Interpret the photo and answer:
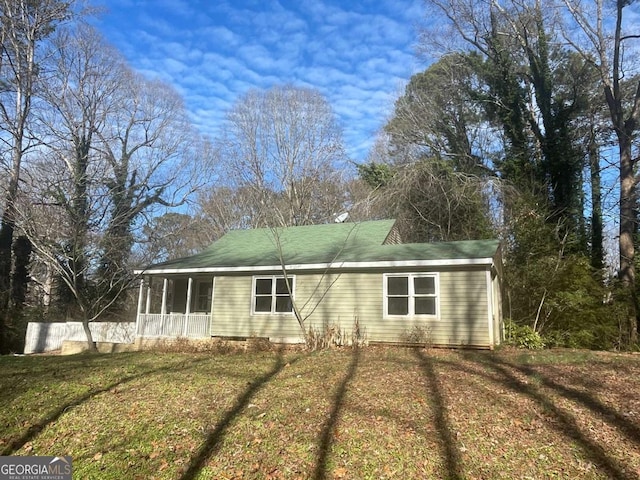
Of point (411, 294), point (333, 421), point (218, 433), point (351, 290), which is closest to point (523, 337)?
point (411, 294)

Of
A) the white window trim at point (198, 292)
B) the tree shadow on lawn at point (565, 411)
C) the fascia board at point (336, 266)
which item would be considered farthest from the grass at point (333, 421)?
the white window trim at point (198, 292)

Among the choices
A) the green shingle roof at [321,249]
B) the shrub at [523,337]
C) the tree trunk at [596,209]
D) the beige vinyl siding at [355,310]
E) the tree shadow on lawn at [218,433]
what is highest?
the tree trunk at [596,209]

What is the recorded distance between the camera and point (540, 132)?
20.8 meters

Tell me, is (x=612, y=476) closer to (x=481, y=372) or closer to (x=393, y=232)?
(x=481, y=372)

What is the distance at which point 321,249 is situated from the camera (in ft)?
50.0

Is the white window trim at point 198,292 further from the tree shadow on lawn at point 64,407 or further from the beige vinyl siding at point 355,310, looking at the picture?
the tree shadow on lawn at point 64,407

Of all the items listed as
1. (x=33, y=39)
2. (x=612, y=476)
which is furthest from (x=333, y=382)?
(x=33, y=39)

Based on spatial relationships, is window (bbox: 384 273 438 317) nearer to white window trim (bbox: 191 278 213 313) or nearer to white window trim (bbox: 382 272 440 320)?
white window trim (bbox: 382 272 440 320)

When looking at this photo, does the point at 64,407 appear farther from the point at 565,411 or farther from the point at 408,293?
the point at 408,293

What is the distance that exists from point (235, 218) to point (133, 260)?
7.93 metres

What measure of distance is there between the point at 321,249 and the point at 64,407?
9.87m

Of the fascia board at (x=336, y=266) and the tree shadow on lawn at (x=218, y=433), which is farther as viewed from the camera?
the fascia board at (x=336, y=266)

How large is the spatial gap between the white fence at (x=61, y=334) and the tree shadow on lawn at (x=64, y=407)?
9.58 metres

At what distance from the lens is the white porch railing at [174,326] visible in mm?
14867
